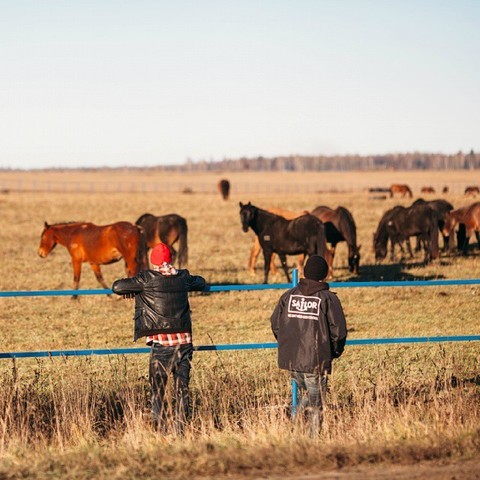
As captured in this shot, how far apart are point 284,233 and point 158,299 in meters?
11.6

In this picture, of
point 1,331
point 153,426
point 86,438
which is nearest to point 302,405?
point 153,426

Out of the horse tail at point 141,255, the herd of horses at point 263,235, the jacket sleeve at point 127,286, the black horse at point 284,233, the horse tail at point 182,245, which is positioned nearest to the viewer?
the jacket sleeve at point 127,286

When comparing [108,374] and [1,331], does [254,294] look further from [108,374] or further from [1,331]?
[108,374]

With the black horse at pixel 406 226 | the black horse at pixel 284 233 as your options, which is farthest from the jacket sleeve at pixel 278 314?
the black horse at pixel 406 226

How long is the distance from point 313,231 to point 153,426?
11634 millimetres

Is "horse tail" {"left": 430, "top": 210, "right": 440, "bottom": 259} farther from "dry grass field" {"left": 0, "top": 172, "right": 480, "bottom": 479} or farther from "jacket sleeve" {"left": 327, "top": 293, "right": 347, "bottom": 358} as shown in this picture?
"jacket sleeve" {"left": 327, "top": 293, "right": 347, "bottom": 358}

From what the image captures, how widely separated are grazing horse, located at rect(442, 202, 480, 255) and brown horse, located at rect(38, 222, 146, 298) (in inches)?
431

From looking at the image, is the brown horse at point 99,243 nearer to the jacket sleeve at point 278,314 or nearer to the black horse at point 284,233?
the black horse at point 284,233

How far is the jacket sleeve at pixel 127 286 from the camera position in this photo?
267 inches

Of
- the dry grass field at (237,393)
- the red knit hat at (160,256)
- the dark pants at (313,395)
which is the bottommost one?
the dry grass field at (237,393)

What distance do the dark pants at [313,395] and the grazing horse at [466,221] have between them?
18.0 m

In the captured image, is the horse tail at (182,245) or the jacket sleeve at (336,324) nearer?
the jacket sleeve at (336,324)

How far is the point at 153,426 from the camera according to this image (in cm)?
684

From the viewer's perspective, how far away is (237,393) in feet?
25.8
